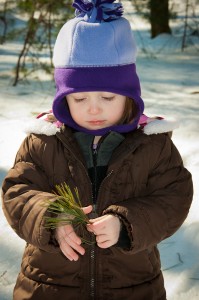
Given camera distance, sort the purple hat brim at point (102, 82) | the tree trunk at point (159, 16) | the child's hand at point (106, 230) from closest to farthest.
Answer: the child's hand at point (106, 230), the purple hat brim at point (102, 82), the tree trunk at point (159, 16)

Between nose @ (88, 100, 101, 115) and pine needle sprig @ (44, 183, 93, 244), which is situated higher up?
nose @ (88, 100, 101, 115)

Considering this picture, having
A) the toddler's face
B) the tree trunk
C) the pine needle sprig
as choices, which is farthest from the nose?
the tree trunk

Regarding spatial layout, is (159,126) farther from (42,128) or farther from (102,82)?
(42,128)

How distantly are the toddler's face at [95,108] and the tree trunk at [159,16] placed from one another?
273 inches

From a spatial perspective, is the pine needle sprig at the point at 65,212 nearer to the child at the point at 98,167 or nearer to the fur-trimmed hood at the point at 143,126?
the child at the point at 98,167

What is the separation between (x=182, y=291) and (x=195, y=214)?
25.6 inches

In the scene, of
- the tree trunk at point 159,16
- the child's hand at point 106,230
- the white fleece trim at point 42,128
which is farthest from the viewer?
the tree trunk at point 159,16

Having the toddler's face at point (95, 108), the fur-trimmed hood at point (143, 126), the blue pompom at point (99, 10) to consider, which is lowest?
the fur-trimmed hood at point (143, 126)

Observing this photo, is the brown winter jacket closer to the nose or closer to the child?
the child

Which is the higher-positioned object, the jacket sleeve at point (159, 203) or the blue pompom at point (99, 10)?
the blue pompom at point (99, 10)

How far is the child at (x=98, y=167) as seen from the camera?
170 cm

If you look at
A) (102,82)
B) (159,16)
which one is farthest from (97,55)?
(159,16)

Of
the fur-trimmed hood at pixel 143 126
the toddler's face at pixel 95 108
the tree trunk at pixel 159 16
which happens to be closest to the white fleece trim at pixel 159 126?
the fur-trimmed hood at pixel 143 126

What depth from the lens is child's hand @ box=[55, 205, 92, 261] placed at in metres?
1.55
